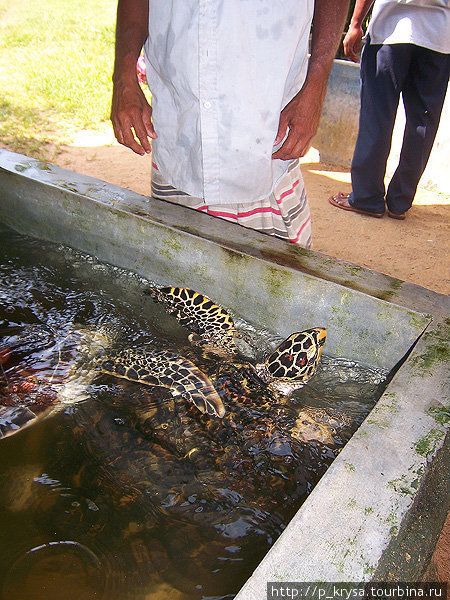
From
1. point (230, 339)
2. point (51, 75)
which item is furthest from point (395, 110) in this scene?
point (51, 75)

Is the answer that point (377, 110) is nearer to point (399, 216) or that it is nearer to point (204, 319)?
point (399, 216)

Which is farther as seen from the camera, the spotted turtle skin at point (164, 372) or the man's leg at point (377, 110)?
the man's leg at point (377, 110)

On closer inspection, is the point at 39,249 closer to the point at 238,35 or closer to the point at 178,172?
the point at 178,172

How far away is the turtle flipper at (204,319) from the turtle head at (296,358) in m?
0.23

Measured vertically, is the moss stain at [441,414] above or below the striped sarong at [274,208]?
below

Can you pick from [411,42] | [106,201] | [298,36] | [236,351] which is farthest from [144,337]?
[411,42]

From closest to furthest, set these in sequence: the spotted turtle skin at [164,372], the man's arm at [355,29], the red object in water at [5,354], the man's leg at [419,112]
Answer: the spotted turtle skin at [164,372] < the red object in water at [5,354] < the man's leg at [419,112] < the man's arm at [355,29]

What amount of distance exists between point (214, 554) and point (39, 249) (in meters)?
1.99

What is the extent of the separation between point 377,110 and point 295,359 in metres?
3.18

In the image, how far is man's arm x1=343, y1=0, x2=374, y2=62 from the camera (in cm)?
450

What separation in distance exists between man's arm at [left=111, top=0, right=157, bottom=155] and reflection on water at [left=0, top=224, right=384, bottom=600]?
2.59 feet

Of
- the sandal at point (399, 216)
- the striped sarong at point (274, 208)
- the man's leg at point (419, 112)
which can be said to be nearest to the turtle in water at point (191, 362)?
the striped sarong at point (274, 208)

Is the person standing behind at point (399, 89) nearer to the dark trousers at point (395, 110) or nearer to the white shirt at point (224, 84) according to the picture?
the dark trousers at point (395, 110)

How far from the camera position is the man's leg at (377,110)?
13.2 ft
